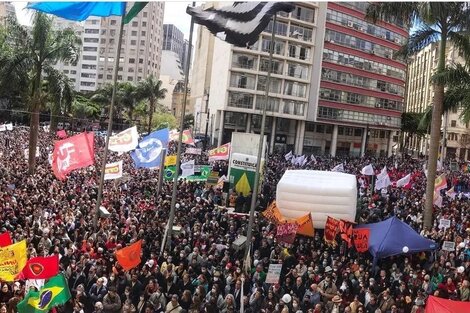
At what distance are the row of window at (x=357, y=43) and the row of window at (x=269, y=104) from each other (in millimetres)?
8497

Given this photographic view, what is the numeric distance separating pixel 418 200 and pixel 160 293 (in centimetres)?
1829

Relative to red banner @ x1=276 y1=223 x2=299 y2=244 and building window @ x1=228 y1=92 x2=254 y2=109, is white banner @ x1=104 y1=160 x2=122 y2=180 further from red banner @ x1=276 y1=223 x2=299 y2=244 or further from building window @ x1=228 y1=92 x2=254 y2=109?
building window @ x1=228 y1=92 x2=254 y2=109

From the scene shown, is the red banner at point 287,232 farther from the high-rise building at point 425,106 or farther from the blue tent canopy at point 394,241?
Answer: the high-rise building at point 425,106

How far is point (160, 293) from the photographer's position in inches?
444

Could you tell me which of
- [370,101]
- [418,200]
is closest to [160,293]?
[418,200]

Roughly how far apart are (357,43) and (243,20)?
57667 mm

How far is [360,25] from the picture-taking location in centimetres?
6788

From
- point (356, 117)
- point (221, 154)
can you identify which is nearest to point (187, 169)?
point (221, 154)

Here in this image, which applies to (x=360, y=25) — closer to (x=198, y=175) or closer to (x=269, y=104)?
(x=269, y=104)

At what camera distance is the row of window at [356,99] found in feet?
219

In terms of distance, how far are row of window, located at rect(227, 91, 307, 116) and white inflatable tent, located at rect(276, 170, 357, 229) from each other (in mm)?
41864

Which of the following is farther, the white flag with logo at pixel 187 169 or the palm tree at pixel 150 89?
the palm tree at pixel 150 89

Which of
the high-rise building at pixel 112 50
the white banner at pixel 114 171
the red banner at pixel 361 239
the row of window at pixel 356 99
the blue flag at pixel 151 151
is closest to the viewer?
the red banner at pixel 361 239

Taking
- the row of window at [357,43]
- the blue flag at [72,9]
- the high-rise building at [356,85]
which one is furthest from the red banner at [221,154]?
the row of window at [357,43]
